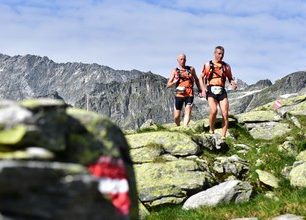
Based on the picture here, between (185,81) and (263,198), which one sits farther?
(185,81)

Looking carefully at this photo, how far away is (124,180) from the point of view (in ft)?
Answer: 18.0

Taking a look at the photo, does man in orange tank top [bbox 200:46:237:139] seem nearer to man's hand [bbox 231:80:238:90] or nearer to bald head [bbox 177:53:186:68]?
man's hand [bbox 231:80:238:90]

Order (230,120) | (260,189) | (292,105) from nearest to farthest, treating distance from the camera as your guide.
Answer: (260,189) → (230,120) → (292,105)

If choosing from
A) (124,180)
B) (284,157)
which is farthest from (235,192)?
(124,180)

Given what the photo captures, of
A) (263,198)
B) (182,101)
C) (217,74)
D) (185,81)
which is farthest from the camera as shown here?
(182,101)

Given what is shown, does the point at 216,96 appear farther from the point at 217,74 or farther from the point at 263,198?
the point at 263,198

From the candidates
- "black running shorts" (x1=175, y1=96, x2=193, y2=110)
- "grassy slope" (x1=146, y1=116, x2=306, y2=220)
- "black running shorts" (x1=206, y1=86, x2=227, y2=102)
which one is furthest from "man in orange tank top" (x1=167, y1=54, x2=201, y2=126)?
"grassy slope" (x1=146, y1=116, x2=306, y2=220)

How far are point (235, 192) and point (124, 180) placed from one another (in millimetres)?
11051

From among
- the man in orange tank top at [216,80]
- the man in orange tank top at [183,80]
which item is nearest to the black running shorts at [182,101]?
the man in orange tank top at [183,80]

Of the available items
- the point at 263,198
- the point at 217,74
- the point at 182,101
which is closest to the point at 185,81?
the point at 182,101

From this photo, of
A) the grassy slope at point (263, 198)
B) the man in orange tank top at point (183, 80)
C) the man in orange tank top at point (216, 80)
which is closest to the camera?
the grassy slope at point (263, 198)

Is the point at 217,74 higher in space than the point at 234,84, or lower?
higher

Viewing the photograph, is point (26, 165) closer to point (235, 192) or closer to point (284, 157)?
point (235, 192)

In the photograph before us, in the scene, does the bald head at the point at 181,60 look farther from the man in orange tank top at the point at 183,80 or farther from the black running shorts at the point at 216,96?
the black running shorts at the point at 216,96
